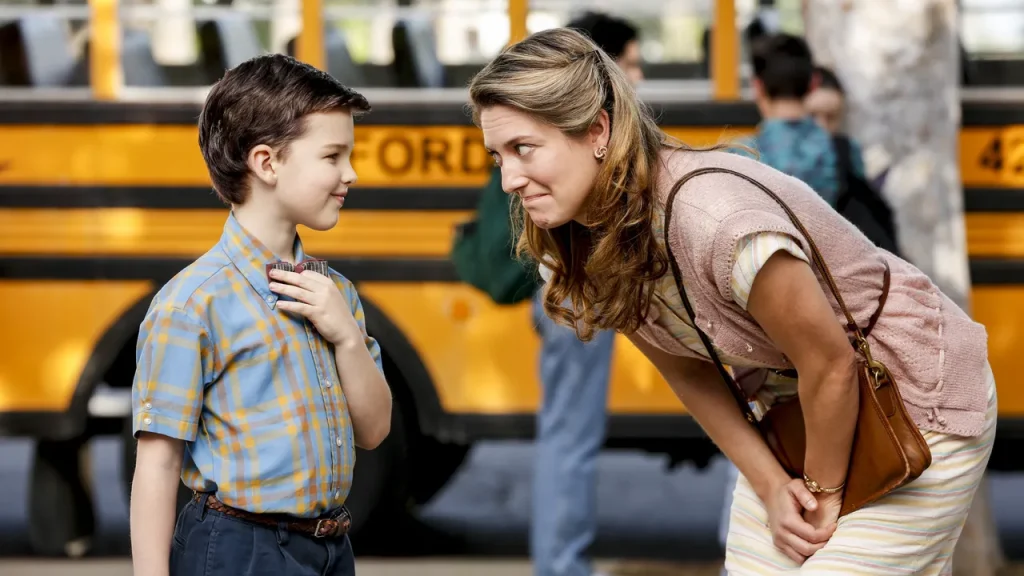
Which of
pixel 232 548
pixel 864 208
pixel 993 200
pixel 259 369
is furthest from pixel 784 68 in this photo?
pixel 232 548

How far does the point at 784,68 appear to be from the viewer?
12.2 feet

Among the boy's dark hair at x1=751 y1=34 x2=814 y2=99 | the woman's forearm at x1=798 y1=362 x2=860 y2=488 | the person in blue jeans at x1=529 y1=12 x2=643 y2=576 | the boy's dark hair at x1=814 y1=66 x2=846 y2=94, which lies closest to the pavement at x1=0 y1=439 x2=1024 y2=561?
the person in blue jeans at x1=529 y1=12 x2=643 y2=576

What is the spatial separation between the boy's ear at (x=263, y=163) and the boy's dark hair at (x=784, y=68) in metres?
2.05

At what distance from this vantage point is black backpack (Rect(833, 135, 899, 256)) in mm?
3666

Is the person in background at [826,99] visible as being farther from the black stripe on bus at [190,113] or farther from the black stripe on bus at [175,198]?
the black stripe on bus at [175,198]

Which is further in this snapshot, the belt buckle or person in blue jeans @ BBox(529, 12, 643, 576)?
person in blue jeans @ BBox(529, 12, 643, 576)

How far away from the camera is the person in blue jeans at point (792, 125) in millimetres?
3621

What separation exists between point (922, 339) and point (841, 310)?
0.14 metres

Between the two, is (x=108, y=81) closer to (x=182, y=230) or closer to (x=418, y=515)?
(x=182, y=230)

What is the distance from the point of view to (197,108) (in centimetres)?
452

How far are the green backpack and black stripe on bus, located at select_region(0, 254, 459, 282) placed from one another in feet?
2.10

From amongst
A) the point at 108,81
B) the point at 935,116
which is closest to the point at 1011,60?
the point at 935,116

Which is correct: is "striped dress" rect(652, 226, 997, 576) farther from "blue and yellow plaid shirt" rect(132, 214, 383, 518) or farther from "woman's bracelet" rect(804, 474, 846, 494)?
"blue and yellow plaid shirt" rect(132, 214, 383, 518)

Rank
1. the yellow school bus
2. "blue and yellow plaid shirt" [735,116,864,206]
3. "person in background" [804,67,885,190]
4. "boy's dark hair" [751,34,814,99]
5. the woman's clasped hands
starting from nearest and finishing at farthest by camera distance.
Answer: the woman's clasped hands
"blue and yellow plaid shirt" [735,116,864,206]
"boy's dark hair" [751,34,814,99]
"person in background" [804,67,885,190]
the yellow school bus
